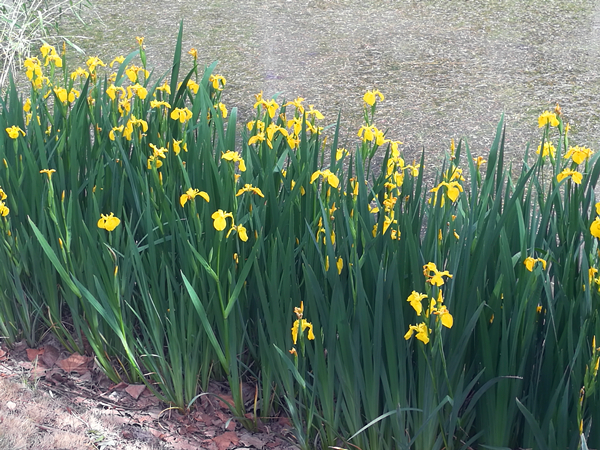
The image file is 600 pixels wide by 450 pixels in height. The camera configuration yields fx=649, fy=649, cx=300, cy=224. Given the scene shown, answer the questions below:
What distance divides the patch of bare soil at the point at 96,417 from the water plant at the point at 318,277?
0.20ft

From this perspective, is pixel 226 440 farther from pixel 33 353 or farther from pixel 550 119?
pixel 550 119

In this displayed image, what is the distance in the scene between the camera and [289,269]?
1.62 meters

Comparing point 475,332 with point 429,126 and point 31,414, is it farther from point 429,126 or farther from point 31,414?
point 429,126

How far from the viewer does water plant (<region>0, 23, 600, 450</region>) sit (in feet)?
4.83

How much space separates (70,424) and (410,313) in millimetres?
1018

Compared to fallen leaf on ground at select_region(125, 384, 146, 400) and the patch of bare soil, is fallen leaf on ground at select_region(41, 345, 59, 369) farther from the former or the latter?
fallen leaf on ground at select_region(125, 384, 146, 400)

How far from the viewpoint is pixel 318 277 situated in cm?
168

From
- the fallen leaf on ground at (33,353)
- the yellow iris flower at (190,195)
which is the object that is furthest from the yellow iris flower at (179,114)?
the fallen leaf on ground at (33,353)

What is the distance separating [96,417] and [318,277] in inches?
31.6

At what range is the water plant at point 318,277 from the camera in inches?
58.0

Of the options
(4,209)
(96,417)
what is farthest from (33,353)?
(4,209)

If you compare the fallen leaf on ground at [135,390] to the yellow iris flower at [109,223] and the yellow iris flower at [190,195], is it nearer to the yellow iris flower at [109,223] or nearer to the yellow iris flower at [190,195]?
the yellow iris flower at [109,223]

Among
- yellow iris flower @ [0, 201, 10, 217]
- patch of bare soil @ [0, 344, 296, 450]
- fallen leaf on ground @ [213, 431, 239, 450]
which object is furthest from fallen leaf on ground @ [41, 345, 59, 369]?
fallen leaf on ground @ [213, 431, 239, 450]

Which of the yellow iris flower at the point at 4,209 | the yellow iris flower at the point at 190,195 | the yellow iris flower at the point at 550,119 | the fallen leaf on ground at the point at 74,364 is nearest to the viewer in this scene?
the yellow iris flower at the point at 190,195
